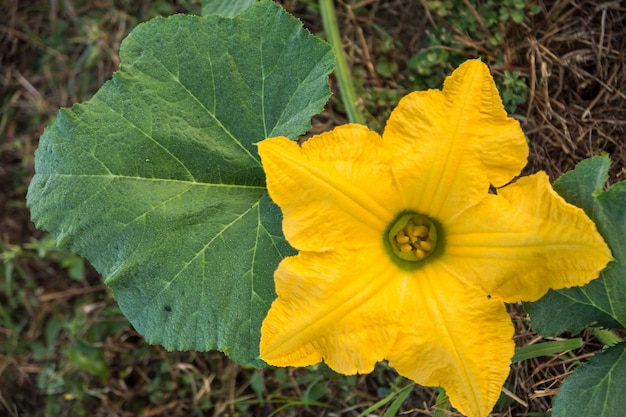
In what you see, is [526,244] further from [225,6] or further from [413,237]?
[225,6]

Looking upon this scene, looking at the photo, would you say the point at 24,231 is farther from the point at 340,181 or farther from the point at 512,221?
the point at 512,221

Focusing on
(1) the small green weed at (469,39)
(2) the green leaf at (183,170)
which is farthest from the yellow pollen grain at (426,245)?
(1) the small green weed at (469,39)

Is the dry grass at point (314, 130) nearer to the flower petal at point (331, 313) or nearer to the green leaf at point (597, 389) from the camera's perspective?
the green leaf at point (597, 389)

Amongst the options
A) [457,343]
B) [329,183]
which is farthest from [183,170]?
[457,343]

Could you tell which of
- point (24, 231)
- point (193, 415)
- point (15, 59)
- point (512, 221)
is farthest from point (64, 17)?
point (512, 221)

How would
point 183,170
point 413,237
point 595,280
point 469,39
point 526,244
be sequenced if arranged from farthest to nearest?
1. point 469,39
2. point 183,170
3. point 413,237
4. point 595,280
5. point 526,244

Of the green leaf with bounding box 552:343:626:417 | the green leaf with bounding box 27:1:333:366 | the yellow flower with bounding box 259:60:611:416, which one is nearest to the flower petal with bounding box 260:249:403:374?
the yellow flower with bounding box 259:60:611:416
